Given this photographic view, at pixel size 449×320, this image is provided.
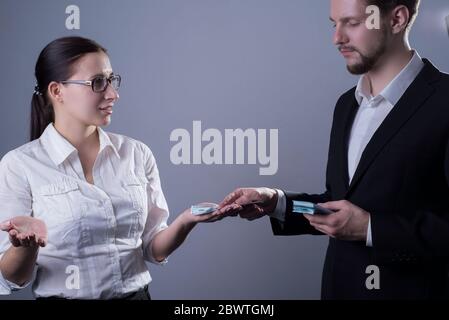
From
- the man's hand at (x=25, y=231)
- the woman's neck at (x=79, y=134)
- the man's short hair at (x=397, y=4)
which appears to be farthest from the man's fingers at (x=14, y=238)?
the man's short hair at (x=397, y=4)

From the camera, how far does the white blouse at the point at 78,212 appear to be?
5.52 feet

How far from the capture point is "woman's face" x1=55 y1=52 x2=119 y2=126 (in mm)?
1759

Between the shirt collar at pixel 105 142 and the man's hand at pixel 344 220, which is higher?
the shirt collar at pixel 105 142

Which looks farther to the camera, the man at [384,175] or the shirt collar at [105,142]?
the shirt collar at [105,142]

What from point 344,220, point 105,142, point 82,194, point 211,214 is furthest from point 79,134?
point 344,220

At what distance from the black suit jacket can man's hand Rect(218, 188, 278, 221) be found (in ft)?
0.84

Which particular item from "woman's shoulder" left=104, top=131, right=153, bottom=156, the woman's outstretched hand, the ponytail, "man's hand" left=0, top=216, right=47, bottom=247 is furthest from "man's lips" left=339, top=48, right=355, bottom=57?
"man's hand" left=0, top=216, right=47, bottom=247

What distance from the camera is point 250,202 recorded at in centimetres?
182

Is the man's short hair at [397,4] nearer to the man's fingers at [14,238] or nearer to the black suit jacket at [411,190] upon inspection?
the black suit jacket at [411,190]

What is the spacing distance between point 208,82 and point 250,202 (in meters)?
0.47

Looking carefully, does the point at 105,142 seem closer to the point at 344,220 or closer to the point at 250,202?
the point at 250,202

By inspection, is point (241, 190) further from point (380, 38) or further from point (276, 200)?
point (380, 38)

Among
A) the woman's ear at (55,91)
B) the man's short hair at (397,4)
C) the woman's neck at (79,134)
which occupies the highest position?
the man's short hair at (397,4)

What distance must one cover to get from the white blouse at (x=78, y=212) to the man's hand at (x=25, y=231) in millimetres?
78
